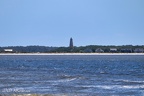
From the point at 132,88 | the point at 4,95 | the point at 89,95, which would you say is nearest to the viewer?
the point at 4,95

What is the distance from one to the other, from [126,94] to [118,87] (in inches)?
188

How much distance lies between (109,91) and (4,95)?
868 cm

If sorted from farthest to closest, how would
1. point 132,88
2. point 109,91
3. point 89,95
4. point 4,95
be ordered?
point 132,88 < point 109,91 < point 89,95 < point 4,95

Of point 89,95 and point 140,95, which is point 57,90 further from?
point 140,95

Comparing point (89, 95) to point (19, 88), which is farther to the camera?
point (19, 88)

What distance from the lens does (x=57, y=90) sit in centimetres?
3531

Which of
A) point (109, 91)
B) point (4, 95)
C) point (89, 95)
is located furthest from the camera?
point (109, 91)

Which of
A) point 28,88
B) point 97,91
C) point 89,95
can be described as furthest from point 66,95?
point 28,88

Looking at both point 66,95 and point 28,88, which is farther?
point 28,88

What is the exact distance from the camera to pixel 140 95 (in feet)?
107

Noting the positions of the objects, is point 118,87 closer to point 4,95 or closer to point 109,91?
point 109,91

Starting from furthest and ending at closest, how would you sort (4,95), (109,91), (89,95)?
(109,91), (89,95), (4,95)

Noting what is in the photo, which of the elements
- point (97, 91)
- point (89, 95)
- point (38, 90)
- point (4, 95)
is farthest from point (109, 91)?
point (4, 95)

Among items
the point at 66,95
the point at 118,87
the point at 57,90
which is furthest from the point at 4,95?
the point at 118,87
